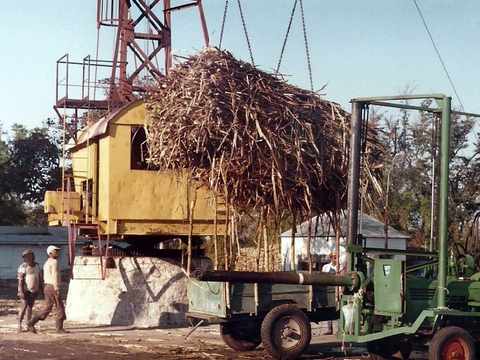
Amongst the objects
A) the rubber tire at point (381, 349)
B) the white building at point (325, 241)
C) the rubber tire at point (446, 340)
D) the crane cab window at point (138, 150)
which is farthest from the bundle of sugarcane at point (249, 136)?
the white building at point (325, 241)

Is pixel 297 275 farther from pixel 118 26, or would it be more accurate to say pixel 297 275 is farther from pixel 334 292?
pixel 118 26

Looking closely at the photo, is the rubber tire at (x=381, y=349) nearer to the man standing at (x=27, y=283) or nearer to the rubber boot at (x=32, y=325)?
the rubber boot at (x=32, y=325)

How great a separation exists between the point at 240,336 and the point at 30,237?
95.1ft

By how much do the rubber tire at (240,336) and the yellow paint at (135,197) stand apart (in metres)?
4.18

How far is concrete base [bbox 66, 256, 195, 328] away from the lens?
1938 centimetres

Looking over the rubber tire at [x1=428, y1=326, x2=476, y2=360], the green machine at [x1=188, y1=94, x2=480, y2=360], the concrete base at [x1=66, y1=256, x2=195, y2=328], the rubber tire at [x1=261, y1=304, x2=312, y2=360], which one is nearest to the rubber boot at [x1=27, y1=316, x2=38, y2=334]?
the concrete base at [x1=66, y1=256, x2=195, y2=328]

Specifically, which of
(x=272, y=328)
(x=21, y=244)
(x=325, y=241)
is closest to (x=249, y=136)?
(x=272, y=328)

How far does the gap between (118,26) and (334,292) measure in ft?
40.1

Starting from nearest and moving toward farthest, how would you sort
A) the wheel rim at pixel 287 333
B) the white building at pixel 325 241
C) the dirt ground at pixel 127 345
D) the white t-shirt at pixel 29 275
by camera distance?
the wheel rim at pixel 287 333
the dirt ground at pixel 127 345
the white t-shirt at pixel 29 275
the white building at pixel 325 241

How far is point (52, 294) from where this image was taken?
17750 mm

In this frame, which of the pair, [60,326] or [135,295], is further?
[135,295]

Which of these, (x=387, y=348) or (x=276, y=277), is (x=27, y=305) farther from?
(x=387, y=348)

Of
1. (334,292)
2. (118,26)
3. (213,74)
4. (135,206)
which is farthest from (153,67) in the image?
(334,292)

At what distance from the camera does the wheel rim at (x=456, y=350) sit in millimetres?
12344
